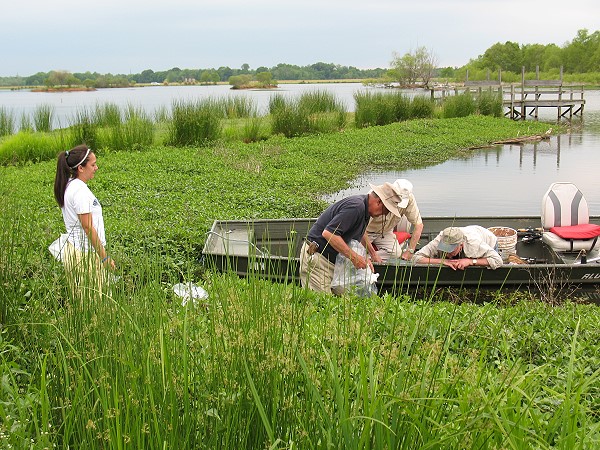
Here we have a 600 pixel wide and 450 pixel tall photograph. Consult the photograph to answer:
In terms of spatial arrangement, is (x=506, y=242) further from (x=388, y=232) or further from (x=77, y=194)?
(x=77, y=194)

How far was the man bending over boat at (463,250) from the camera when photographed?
24.3 feet

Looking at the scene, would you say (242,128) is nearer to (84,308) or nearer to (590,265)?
(590,265)

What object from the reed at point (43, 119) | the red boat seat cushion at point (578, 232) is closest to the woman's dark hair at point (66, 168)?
the red boat seat cushion at point (578, 232)

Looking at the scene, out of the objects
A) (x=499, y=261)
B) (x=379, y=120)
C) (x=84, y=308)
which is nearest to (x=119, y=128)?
(x=379, y=120)

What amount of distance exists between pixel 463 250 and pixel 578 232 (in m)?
1.62

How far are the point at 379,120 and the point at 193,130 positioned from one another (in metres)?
8.94

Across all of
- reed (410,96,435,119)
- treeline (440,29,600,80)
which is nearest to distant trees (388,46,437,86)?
treeline (440,29,600,80)

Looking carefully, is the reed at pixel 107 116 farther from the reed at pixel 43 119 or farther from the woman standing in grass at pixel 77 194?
the woman standing in grass at pixel 77 194

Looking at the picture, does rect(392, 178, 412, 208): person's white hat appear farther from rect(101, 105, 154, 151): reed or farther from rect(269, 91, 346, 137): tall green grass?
rect(269, 91, 346, 137): tall green grass

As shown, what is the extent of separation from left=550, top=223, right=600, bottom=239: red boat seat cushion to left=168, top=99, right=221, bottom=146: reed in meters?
11.8

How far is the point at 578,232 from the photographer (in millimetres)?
8312

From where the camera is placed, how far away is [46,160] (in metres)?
16.9

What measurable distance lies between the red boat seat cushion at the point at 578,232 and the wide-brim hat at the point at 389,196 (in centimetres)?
284

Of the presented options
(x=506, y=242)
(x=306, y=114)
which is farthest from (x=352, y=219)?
(x=306, y=114)
